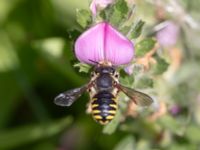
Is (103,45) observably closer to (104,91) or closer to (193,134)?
(104,91)

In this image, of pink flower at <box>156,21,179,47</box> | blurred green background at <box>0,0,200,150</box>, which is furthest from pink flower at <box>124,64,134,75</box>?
pink flower at <box>156,21,179,47</box>

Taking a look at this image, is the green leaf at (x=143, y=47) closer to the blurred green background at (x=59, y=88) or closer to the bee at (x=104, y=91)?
the bee at (x=104, y=91)

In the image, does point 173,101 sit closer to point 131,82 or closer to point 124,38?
point 131,82

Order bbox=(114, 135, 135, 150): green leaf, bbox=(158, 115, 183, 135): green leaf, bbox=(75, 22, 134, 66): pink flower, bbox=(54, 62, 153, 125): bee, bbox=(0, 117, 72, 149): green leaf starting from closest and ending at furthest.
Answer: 1. bbox=(75, 22, 134, 66): pink flower
2. bbox=(54, 62, 153, 125): bee
3. bbox=(158, 115, 183, 135): green leaf
4. bbox=(114, 135, 135, 150): green leaf
5. bbox=(0, 117, 72, 149): green leaf

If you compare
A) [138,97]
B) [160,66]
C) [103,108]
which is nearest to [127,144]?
[160,66]

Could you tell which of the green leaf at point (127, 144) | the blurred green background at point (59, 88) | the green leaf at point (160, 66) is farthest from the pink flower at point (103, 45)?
the green leaf at point (127, 144)

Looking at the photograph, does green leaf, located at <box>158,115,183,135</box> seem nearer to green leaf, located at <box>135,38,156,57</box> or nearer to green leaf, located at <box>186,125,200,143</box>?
green leaf, located at <box>186,125,200,143</box>

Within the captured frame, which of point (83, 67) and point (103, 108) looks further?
point (83, 67)
